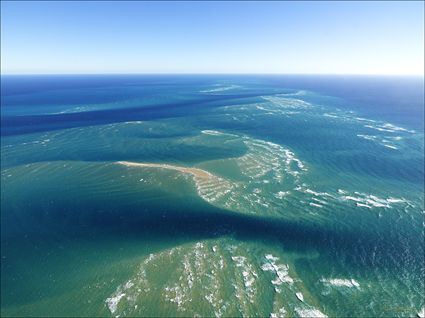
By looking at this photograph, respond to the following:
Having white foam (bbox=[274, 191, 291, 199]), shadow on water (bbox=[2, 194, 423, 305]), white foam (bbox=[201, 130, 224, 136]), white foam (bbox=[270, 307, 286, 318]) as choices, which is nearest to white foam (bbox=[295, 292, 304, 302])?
white foam (bbox=[270, 307, 286, 318])

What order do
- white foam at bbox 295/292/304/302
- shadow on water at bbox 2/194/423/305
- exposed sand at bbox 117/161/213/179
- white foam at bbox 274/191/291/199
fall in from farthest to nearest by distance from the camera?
exposed sand at bbox 117/161/213/179, white foam at bbox 274/191/291/199, shadow on water at bbox 2/194/423/305, white foam at bbox 295/292/304/302

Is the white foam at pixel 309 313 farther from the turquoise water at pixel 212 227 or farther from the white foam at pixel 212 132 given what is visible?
the white foam at pixel 212 132

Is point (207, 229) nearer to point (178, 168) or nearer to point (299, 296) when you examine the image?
point (299, 296)

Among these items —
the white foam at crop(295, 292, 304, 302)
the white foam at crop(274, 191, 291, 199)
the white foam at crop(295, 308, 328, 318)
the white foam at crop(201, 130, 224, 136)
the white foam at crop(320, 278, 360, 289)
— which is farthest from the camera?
the white foam at crop(201, 130, 224, 136)

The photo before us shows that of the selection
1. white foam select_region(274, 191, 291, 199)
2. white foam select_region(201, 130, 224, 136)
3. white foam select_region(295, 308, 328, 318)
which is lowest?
Answer: white foam select_region(201, 130, 224, 136)

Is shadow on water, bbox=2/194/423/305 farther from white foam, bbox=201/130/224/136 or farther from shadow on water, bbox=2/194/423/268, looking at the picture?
white foam, bbox=201/130/224/136

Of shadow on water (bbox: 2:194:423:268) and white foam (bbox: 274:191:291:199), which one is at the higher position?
shadow on water (bbox: 2:194:423:268)

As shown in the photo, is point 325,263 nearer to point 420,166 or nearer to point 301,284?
point 301,284

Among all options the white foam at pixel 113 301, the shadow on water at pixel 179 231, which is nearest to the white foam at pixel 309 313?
the shadow on water at pixel 179 231

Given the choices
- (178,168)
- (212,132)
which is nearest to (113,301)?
(178,168)

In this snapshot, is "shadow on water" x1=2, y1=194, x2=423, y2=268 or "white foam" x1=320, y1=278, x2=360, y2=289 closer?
"white foam" x1=320, y1=278, x2=360, y2=289
